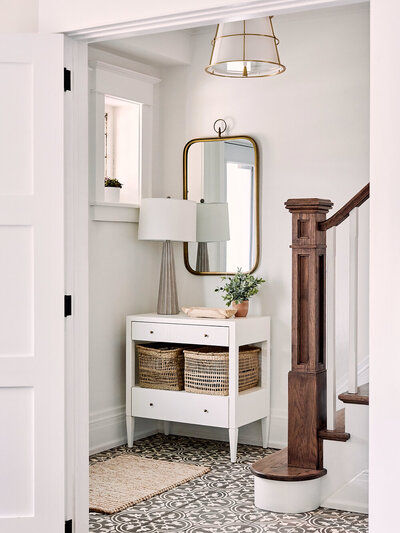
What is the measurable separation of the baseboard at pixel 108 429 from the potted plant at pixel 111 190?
4.51ft

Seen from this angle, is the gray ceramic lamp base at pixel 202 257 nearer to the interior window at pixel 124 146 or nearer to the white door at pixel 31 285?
the interior window at pixel 124 146

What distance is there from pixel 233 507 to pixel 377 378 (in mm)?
1761

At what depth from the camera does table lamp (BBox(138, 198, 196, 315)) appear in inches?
199

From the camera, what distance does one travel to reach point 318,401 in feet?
13.0

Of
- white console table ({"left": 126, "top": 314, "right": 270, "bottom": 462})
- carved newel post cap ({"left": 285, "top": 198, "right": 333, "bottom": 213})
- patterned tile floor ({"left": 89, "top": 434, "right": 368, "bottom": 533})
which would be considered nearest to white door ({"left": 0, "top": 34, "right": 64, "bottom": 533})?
patterned tile floor ({"left": 89, "top": 434, "right": 368, "bottom": 533})

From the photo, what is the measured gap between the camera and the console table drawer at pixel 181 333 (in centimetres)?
478

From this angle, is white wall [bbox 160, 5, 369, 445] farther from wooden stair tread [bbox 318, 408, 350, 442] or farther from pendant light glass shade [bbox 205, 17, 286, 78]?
pendant light glass shade [bbox 205, 17, 286, 78]

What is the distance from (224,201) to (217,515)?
2207 millimetres

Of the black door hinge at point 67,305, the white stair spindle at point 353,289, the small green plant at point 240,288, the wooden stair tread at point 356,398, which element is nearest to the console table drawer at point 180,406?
the small green plant at point 240,288

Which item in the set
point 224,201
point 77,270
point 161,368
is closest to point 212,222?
point 224,201

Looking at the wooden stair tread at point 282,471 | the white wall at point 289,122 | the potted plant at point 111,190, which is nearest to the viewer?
the wooden stair tread at point 282,471

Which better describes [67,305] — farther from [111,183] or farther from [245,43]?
[111,183]

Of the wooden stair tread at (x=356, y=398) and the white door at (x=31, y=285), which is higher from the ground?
the white door at (x=31, y=285)

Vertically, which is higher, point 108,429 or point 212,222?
point 212,222
